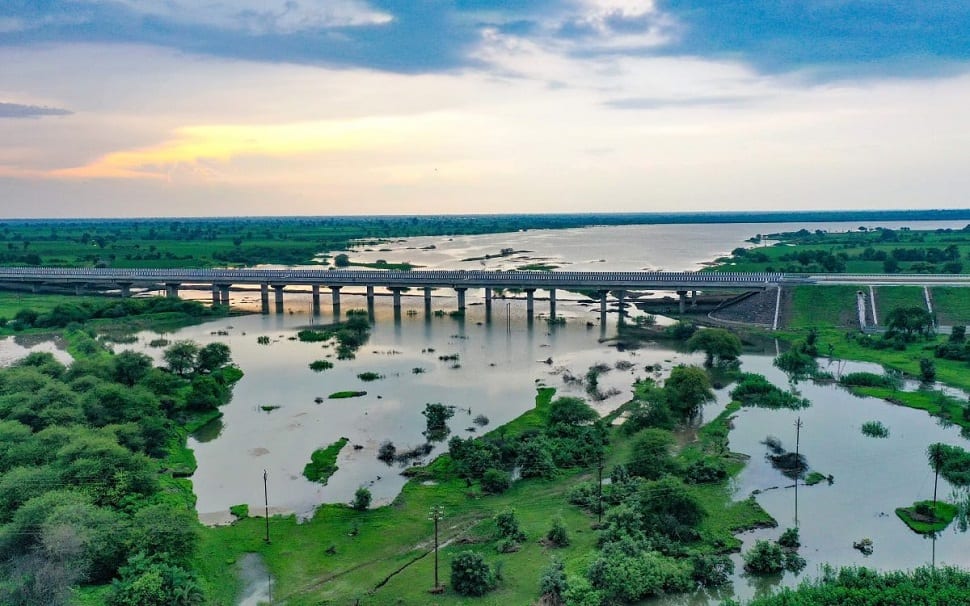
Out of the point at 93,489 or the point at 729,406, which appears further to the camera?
the point at 729,406

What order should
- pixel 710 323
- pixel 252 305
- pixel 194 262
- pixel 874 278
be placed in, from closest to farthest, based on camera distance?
pixel 710 323 < pixel 874 278 < pixel 252 305 < pixel 194 262

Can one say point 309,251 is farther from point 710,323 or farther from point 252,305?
point 710,323

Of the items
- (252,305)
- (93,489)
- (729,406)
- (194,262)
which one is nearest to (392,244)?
(194,262)

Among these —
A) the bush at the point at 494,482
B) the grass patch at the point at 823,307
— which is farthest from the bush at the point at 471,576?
the grass patch at the point at 823,307

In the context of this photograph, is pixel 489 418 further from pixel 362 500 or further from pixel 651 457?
pixel 362 500

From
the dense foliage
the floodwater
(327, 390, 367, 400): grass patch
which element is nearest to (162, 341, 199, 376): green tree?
the floodwater

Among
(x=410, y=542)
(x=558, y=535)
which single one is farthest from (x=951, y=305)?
(x=410, y=542)
